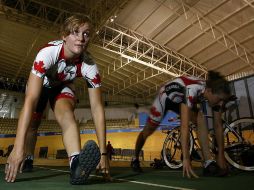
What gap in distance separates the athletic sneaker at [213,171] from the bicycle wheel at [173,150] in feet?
5.27

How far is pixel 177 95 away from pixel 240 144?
1.12 m

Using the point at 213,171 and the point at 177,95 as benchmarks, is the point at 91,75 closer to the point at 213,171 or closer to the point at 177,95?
the point at 177,95

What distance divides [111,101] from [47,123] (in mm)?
5937

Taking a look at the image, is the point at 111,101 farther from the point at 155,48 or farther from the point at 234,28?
the point at 234,28

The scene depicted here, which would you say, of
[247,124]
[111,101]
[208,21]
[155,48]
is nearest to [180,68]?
[155,48]

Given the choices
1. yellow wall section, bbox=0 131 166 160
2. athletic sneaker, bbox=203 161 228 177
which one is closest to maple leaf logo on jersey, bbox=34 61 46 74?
athletic sneaker, bbox=203 161 228 177

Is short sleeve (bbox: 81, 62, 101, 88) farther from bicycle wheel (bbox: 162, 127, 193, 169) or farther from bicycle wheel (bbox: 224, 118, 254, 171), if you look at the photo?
bicycle wheel (bbox: 162, 127, 193, 169)

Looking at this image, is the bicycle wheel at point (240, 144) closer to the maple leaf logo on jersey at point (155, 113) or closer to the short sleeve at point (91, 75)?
the maple leaf logo on jersey at point (155, 113)

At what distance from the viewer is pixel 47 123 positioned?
2102 centimetres

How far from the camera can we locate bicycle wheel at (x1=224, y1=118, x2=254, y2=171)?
3277 mm

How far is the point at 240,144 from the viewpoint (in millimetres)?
3449

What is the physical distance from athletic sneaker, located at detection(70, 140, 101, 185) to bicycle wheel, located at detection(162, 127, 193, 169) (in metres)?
2.80

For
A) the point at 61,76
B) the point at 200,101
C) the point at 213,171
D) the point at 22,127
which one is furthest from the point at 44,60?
the point at 213,171

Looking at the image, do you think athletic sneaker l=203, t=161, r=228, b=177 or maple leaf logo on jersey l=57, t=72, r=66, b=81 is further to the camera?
athletic sneaker l=203, t=161, r=228, b=177
